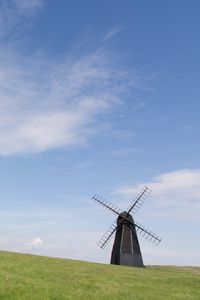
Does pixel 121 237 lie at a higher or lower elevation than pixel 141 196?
lower

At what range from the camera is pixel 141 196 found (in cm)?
7138

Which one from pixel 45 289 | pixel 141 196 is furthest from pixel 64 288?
pixel 141 196

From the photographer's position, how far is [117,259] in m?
62.2

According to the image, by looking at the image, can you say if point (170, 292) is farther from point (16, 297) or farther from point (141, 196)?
point (141, 196)

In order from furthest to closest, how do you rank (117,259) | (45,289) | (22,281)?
(117,259), (22,281), (45,289)

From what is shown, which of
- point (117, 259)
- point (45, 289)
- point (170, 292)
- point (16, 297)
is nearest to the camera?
point (16, 297)

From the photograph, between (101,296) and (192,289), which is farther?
(192,289)

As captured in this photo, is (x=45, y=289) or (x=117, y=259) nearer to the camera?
(x=45, y=289)

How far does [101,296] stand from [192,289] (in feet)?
38.9

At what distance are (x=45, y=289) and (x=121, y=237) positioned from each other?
40728 millimetres

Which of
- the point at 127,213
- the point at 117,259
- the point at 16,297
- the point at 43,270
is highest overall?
the point at 127,213

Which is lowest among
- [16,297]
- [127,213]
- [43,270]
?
[16,297]

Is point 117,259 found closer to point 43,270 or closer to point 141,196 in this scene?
point 141,196

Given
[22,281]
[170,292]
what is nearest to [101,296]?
[22,281]
